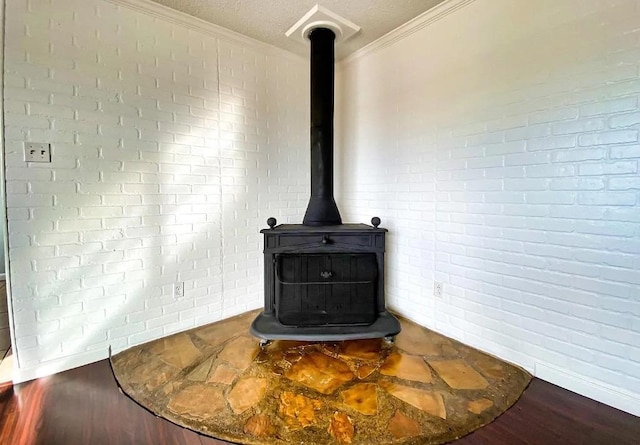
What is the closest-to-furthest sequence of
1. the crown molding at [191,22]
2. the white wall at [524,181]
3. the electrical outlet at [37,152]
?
the white wall at [524,181] → the electrical outlet at [37,152] → the crown molding at [191,22]

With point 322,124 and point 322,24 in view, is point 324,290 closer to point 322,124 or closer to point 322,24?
point 322,124

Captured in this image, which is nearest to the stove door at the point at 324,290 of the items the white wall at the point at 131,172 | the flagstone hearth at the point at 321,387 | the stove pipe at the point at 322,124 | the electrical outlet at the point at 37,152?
the flagstone hearth at the point at 321,387

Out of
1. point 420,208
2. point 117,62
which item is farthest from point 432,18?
point 117,62

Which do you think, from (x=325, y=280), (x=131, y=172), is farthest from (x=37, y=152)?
(x=325, y=280)

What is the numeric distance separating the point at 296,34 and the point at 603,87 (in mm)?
2081

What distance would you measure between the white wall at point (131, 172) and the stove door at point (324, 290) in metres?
0.70

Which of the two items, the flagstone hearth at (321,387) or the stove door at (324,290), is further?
the stove door at (324,290)

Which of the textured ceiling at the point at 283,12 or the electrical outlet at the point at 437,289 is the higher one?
the textured ceiling at the point at 283,12

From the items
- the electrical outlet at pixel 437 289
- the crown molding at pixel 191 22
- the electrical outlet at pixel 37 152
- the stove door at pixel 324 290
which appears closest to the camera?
the electrical outlet at pixel 37 152

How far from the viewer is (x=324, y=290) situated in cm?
217

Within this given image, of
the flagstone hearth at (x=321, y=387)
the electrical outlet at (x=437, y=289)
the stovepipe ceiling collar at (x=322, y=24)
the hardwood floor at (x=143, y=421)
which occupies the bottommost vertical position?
the hardwood floor at (x=143, y=421)

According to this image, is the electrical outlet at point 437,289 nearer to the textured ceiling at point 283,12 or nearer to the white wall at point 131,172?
the white wall at point 131,172

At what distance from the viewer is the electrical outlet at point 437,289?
2.31 meters

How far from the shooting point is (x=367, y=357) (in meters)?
1.99
